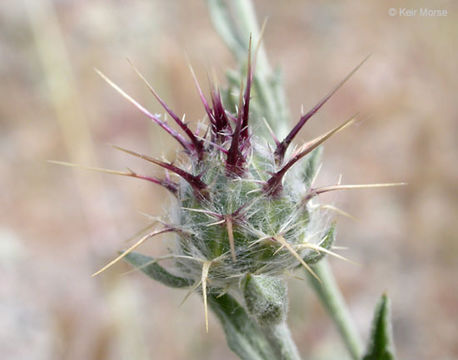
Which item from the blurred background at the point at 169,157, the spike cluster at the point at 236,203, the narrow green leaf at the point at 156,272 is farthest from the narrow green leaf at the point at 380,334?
the blurred background at the point at 169,157

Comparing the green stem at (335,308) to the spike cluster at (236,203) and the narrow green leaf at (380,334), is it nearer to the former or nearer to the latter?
the narrow green leaf at (380,334)

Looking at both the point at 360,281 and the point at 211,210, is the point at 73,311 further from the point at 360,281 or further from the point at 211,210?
the point at 211,210

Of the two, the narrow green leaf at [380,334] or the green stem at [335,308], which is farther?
the green stem at [335,308]

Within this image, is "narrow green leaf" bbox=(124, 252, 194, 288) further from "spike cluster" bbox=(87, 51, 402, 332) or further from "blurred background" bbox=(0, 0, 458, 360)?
"blurred background" bbox=(0, 0, 458, 360)

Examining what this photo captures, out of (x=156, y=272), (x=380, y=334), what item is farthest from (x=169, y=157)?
(x=380, y=334)

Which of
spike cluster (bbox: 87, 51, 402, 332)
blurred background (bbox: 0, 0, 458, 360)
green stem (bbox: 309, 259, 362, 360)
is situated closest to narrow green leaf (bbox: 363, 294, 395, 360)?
green stem (bbox: 309, 259, 362, 360)

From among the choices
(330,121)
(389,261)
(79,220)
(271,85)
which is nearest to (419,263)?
(389,261)
